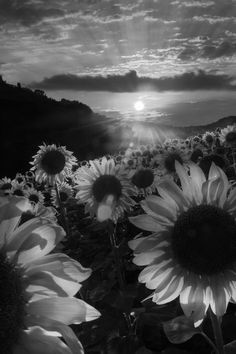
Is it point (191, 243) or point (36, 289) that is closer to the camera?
point (36, 289)

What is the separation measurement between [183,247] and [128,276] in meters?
5.05

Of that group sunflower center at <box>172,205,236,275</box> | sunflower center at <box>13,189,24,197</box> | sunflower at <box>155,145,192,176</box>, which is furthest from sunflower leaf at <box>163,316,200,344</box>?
sunflower center at <box>13,189,24,197</box>

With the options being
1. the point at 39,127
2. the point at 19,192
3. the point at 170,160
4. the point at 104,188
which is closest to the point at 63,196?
the point at 19,192

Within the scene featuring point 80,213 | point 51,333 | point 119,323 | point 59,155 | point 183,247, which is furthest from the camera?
point 80,213

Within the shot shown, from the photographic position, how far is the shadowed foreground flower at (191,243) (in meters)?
2.86

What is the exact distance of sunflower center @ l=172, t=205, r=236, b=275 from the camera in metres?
2.87

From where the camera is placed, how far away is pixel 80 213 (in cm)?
1488

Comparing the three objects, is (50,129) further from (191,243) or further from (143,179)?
(191,243)

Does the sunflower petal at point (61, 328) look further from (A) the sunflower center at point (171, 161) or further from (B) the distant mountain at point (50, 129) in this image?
(B) the distant mountain at point (50, 129)

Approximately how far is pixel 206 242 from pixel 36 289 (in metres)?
1.30

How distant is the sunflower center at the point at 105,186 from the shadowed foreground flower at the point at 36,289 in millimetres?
6016

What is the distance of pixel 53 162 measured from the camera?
12148 mm

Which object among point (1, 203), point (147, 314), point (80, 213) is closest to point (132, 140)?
point (80, 213)

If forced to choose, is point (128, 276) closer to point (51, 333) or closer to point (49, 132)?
point (51, 333)
